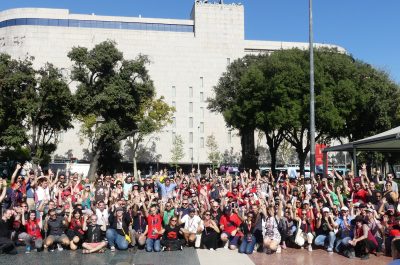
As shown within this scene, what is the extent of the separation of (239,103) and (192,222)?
29344 millimetres

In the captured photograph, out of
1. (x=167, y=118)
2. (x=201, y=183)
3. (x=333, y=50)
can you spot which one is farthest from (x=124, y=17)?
(x=201, y=183)

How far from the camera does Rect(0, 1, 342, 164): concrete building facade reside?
232ft

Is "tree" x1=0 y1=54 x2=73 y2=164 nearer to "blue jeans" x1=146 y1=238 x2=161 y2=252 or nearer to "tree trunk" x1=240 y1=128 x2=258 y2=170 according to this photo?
"blue jeans" x1=146 y1=238 x2=161 y2=252

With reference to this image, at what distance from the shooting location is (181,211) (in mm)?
13367

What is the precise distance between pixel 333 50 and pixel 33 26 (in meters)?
48.9

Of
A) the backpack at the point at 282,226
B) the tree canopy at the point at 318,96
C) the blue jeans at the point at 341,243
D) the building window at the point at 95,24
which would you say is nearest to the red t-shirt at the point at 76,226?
the backpack at the point at 282,226

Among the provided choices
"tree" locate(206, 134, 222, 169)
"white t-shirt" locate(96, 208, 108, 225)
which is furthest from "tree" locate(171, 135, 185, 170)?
"white t-shirt" locate(96, 208, 108, 225)

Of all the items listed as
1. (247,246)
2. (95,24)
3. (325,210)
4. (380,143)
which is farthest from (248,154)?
(247,246)

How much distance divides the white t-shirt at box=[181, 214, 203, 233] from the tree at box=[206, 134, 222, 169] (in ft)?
183

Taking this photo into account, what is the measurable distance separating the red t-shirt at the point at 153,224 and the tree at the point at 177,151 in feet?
177

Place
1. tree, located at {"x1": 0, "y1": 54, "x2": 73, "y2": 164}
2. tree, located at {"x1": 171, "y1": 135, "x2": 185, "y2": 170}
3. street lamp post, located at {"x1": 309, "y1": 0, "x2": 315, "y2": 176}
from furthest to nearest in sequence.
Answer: tree, located at {"x1": 171, "y1": 135, "x2": 185, "y2": 170} < tree, located at {"x1": 0, "y1": 54, "x2": 73, "y2": 164} < street lamp post, located at {"x1": 309, "y1": 0, "x2": 315, "y2": 176}

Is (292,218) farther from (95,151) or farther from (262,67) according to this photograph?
(95,151)

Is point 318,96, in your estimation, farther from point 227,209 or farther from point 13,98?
point 13,98

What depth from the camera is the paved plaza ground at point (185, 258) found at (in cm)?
1048
